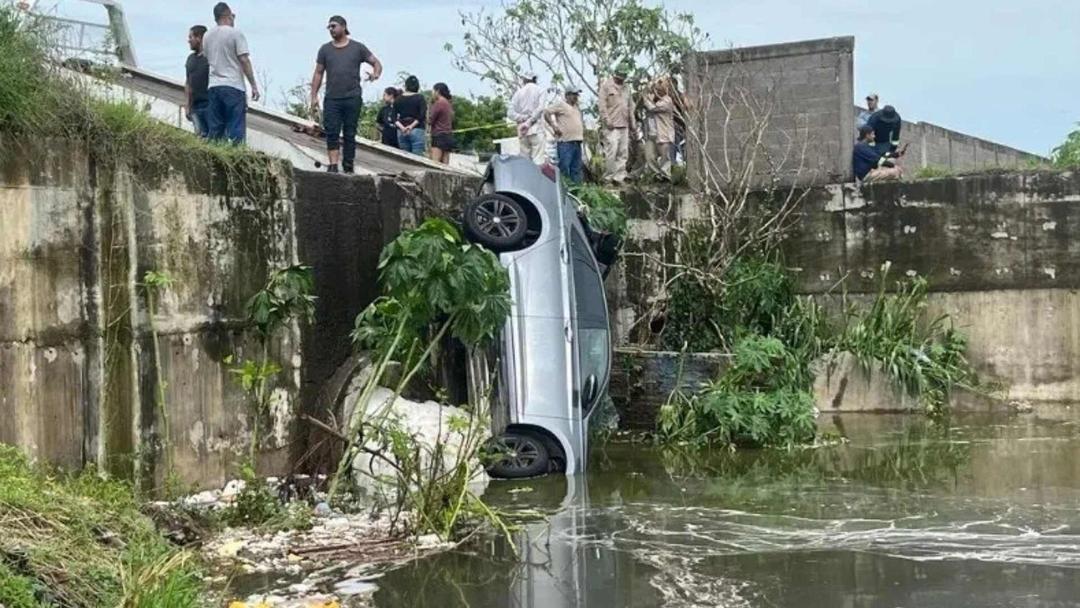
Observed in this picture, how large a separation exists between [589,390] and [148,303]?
370cm

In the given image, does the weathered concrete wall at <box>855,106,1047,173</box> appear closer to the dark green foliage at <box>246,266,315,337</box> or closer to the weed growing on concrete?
the dark green foliage at <box>246,266,315,337</box>

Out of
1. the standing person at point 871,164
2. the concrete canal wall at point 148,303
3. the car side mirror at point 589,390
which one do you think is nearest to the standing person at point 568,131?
the standing person at point 871,164

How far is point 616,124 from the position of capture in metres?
15.0

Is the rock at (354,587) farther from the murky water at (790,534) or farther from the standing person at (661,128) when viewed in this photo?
the standing person at (661,128)

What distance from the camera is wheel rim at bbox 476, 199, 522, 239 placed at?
10.4m

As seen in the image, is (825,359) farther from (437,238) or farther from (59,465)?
(59,465)

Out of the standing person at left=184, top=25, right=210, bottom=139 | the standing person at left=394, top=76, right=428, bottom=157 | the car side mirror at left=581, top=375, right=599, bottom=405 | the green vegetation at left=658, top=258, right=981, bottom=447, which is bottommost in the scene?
the car side mirror at left=581, top=375, right=599, bottom=405

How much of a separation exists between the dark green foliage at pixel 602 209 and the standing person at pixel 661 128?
8.22 ft

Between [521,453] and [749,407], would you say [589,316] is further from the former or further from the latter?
[749,407]

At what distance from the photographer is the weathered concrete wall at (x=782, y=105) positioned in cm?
1474

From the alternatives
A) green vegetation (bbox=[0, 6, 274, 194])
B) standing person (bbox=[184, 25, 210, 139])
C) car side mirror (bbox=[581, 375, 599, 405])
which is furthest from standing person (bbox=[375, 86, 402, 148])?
green vegetation (bbox=[0, 6, 274, 194])

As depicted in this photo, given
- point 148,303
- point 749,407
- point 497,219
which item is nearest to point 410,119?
point 497,219

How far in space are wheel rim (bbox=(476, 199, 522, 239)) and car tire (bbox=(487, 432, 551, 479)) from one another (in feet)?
5.45

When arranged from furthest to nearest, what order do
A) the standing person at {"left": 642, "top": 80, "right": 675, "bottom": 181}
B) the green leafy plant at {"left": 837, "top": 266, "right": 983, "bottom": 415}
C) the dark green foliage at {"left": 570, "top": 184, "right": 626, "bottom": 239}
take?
the standing person at {"left": 642, "top": 80, "right": 675, "bottom": 181}
the green leafy plant at {"left": 837, "top": 266, "right": 983, "bottom": 415}
the dark green foliage at {"left": 570, "top": 184, "right": 626, "bottom": 239}
